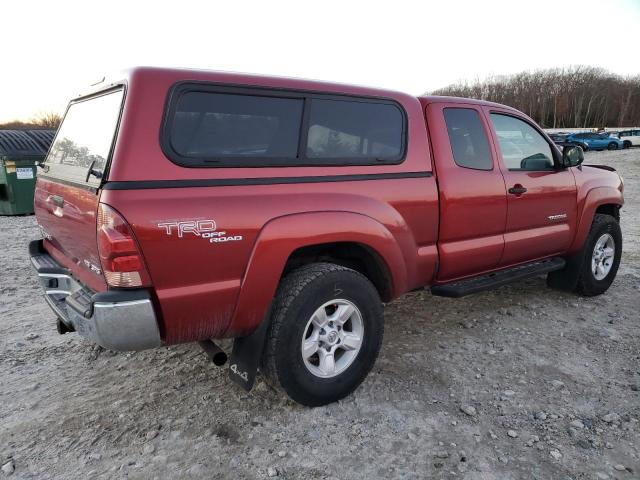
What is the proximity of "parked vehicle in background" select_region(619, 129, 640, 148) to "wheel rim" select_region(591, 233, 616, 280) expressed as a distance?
35.8 m

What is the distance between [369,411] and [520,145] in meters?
2.72

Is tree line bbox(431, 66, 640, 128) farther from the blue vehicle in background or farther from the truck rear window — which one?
the truck rear window

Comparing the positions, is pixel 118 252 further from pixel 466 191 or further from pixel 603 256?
pixel 603 256

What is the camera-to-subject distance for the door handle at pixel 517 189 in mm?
3955

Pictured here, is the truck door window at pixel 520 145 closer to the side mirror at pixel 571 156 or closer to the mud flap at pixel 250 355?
the side mirror at pixel 571 156

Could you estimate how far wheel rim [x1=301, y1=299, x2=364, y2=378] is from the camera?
2.91 metres

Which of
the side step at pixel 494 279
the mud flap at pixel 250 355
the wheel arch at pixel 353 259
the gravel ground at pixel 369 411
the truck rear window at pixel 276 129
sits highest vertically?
the truck rear window at pixel 276 129

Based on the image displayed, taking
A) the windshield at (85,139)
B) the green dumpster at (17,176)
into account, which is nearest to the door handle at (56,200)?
the windshield at (85,139)

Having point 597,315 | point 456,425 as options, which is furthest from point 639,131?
point 456,425

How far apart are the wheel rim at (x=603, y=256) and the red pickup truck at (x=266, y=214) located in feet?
5.05

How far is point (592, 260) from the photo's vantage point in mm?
4891

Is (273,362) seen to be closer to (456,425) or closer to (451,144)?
(456,425)

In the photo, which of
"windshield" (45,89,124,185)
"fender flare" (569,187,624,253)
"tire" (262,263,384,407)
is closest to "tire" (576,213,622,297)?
"fender flare" (569,187,624,253)

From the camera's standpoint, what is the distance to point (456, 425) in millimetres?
2809
